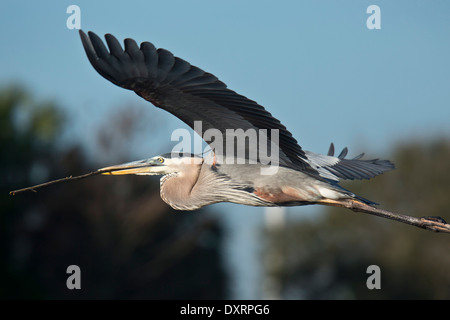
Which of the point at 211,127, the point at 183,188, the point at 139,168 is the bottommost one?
the point at 183,188

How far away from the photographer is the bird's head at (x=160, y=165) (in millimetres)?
7375

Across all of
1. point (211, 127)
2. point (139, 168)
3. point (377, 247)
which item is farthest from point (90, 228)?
point (211, 127)

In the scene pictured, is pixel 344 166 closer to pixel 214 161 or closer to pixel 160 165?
pixel 214 161

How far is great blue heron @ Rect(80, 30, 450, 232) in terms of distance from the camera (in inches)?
234

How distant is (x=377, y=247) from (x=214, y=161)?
31.0m

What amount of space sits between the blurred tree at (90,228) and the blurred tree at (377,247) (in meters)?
5.42

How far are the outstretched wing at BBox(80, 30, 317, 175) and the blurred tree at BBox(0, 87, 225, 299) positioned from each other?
2306cm

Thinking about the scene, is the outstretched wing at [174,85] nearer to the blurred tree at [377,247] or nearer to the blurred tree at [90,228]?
the blurred tree at [90,228]

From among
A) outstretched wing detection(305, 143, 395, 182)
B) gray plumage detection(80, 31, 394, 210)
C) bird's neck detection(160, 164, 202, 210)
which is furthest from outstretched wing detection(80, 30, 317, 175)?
outstretched wing detection(305, 143, 395, 182)

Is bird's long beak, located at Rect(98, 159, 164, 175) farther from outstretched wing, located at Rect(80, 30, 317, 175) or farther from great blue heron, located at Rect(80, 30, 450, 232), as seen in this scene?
outstretched wing, located at Rect(80, 30, 317, 175)

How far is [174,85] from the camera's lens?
6.04 meters

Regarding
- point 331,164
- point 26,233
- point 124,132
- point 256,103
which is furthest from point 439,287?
point 256,103

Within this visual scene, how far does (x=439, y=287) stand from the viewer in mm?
33844

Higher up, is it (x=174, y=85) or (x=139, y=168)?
(x=174, y=85)
